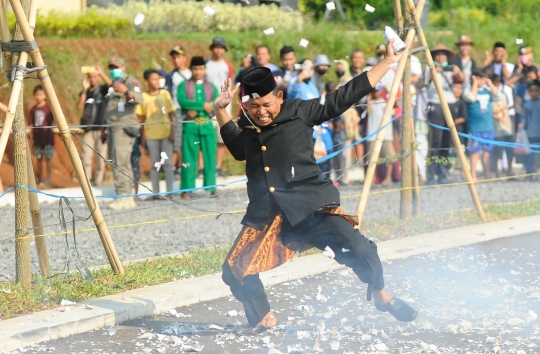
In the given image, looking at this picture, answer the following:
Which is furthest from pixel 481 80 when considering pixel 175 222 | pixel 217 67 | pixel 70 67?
pixel 70 67

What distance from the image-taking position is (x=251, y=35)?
17.6 meters

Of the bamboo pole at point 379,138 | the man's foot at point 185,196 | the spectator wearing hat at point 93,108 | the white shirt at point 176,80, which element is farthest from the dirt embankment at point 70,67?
the bamboo pole at point 379,138

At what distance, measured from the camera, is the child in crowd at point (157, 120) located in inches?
516

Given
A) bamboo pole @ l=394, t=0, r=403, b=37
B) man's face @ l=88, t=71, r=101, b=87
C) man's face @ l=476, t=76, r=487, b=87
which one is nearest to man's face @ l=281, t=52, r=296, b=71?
man's face @ l=88, t=71, r=101, b=87

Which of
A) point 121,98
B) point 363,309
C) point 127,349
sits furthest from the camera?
point 121,98

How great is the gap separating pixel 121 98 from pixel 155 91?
1.60 feet

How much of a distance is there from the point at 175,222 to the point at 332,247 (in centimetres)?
555

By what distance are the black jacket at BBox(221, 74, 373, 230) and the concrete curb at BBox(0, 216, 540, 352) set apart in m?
1.26

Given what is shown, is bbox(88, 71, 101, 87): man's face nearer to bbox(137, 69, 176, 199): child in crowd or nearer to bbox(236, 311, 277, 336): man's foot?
bbox(137, 69, 176, 199): child in crowd

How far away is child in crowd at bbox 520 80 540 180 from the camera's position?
1577 cm

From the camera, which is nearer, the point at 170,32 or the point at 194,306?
the point at 194,306

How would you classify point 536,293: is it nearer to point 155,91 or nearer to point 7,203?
point 155,91

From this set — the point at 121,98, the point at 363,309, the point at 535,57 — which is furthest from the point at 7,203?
the point at 535,57

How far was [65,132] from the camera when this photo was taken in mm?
7414
